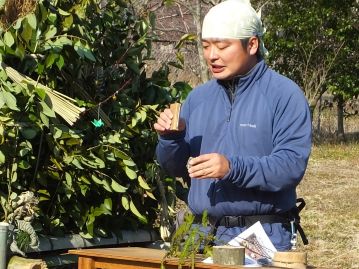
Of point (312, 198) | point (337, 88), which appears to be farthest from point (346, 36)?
point (312, 198)

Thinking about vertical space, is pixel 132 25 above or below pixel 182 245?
above

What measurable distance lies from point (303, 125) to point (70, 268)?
263 centimetres

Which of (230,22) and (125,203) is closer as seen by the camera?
(230,22)

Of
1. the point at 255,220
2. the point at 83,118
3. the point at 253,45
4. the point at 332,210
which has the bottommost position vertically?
the point at 332,210

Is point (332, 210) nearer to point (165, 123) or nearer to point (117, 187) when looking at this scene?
point (117, 187)

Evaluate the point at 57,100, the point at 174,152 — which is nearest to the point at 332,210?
the point at 57,100

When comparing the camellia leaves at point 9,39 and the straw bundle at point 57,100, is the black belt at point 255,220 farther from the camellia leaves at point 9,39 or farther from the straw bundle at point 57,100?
the camellia leaves at point 9,39

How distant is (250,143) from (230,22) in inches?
18.1

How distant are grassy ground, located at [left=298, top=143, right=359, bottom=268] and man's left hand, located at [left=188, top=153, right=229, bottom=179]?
4707 millimetres

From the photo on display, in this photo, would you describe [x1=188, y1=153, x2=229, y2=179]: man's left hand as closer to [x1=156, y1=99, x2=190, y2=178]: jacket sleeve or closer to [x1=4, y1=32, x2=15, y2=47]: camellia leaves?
[x1=156, y1=99, x2=190, y2=178]: jacket sleeve

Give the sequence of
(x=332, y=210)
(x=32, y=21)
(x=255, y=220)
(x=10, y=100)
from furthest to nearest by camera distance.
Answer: (x=332, y=210) < (x=32, y=21) < (x=10, y=100) < (x=255, y=220)

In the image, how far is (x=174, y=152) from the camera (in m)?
3.62

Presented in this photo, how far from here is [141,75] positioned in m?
5.92

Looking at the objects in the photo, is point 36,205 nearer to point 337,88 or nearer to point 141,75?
point 141,75
